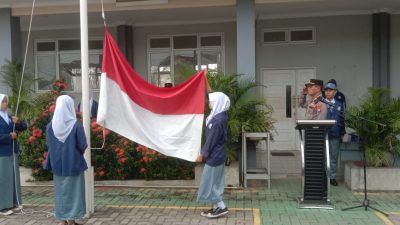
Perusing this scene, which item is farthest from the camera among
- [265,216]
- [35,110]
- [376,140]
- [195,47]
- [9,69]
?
[195,47]

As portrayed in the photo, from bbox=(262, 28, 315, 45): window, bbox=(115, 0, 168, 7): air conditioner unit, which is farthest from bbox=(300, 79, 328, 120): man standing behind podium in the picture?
bbox=(262, 28, 315, 45): window

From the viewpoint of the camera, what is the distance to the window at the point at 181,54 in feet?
40.2

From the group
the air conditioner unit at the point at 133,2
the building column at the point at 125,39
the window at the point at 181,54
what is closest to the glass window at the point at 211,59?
the window at the point at 181,54

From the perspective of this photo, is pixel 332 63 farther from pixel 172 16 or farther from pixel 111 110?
pixel 111 110

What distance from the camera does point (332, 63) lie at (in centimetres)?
1172

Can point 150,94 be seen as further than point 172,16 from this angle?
No

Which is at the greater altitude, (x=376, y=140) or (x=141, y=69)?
(x=141, y=69)

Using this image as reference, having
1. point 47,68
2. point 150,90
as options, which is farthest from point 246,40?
point 47,68

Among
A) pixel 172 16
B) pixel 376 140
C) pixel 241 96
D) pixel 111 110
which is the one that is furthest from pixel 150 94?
pixel 172 16

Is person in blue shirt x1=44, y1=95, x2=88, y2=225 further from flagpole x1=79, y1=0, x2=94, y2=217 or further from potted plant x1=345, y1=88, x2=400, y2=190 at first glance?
potted plant x1=345, y1=88, x2=400, y2=190

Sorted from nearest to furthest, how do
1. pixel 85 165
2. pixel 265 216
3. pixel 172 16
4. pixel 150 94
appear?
pixel 85 165 → pixel 265 216 → pixel 150 94 → pixel 172 16

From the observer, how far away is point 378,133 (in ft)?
24.8

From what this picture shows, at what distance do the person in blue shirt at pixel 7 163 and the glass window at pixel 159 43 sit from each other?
639cm

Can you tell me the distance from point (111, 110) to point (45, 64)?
773cm
